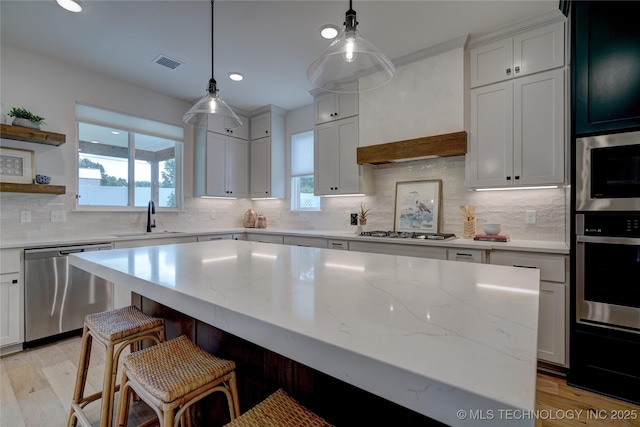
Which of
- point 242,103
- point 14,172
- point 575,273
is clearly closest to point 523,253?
point 575,273

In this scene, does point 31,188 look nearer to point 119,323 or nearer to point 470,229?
point 119,323

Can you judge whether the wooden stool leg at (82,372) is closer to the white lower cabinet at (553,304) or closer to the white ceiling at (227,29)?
the white ceiling at (227,29)

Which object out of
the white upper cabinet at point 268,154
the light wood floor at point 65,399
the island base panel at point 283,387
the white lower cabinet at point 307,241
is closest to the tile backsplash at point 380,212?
the white lower cabinet at point 307,241

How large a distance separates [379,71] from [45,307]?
135 inches

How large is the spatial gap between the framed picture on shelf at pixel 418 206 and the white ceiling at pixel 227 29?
139cm

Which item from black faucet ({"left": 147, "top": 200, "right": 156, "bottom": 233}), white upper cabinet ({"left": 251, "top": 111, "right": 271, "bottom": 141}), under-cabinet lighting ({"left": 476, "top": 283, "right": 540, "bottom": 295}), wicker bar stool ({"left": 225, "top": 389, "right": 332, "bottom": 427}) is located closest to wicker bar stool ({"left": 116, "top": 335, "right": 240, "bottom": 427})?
wicker bar stool ({"left": 225, "top": 389, "right": 332, "bottom": 427})

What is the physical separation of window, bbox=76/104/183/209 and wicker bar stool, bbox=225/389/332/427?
365cm

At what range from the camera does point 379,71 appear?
1641 mm

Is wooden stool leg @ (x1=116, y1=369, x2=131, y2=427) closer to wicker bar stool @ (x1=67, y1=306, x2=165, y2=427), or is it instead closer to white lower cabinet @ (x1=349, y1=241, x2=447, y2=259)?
wicker bar stool @ (x1=67, y1=306, x2=165, y2=427)

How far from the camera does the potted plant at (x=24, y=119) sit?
2.77 m

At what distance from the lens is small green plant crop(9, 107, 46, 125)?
2.79 m

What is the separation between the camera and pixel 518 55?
8.41 feet

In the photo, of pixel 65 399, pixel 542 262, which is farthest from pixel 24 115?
pixel 542 262

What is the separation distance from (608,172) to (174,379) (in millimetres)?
2777
